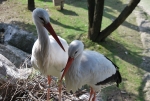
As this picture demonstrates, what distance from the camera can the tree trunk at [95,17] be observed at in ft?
17.2

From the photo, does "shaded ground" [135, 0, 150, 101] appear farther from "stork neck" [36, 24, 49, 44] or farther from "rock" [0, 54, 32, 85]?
"stork neck" [36, 24, 49, 44]

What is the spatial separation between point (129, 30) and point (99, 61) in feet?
11.5

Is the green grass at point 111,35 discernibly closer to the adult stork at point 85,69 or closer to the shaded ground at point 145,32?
the shaded ground at point 145,32

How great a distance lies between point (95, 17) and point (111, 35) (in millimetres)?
876

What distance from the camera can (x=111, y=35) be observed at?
6.09 m

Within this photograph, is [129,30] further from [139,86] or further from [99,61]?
[99,61]

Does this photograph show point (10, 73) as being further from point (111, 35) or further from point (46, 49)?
point (111, 35)

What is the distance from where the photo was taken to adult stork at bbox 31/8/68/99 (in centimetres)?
294

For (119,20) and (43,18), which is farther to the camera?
(119,20)

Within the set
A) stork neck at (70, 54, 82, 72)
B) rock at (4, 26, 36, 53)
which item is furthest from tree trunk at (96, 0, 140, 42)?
stork neck at (70, 54, 82, 72)

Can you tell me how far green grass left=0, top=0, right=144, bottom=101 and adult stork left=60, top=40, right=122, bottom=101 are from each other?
1.00 meters

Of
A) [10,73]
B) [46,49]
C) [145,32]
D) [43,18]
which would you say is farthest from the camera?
[145,32]

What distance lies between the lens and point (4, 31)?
210 inches

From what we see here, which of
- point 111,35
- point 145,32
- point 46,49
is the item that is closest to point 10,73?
point 46,49
